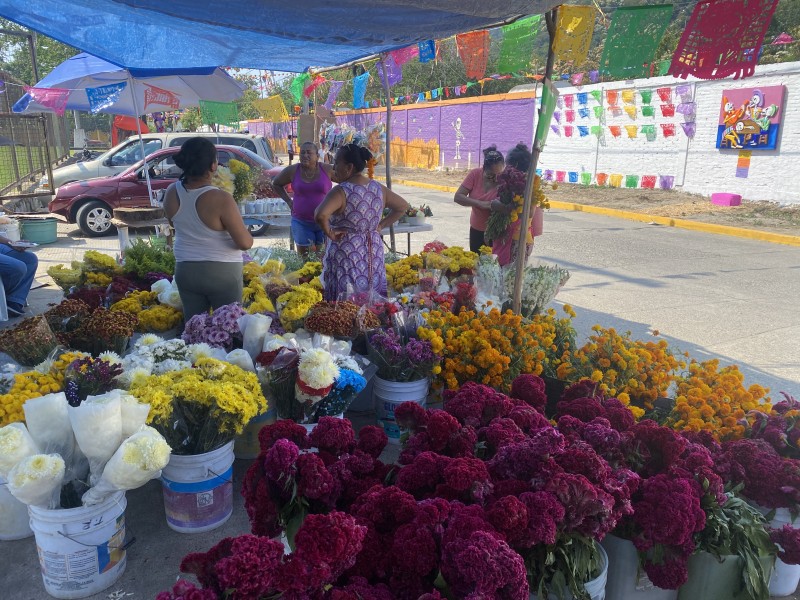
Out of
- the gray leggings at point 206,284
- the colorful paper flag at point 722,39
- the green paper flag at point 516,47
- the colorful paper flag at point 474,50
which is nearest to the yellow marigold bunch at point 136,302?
the gray leggings at point 206,284

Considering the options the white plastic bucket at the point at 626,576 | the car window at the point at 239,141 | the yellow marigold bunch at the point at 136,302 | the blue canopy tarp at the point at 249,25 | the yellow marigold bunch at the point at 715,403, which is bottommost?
the white plastic bucket at the point at 626,576

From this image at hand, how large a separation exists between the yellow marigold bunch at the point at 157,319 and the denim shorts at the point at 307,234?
2.44 m

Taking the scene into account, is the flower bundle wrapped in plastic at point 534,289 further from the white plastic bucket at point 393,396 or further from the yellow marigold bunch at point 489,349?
the white plastic bucket at point 393,396

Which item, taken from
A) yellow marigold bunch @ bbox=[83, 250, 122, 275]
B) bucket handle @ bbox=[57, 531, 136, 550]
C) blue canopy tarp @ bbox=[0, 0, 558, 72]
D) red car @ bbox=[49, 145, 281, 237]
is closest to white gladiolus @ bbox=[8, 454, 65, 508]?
bucket handle @ bbox=[57, 531, 136, 550]

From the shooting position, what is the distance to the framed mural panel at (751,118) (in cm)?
1234

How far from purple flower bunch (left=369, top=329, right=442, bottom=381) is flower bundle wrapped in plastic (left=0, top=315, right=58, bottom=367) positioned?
1738mm

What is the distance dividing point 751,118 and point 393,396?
1337 centimetres

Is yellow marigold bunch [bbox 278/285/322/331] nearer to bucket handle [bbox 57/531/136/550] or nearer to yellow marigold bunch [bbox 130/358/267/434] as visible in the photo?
yellow marigold bunch [bbox 130/358/267/434]

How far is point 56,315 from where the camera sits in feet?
11.9

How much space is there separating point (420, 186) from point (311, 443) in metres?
19.5

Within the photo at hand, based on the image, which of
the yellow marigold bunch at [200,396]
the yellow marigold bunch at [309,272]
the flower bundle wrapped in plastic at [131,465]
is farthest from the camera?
the yellow marigold bunch at [309,272]

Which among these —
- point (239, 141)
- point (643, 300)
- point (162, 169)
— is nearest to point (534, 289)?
point (643, 300)

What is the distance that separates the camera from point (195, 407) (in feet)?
7.96

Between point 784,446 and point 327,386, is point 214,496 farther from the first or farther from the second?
point 784,446
